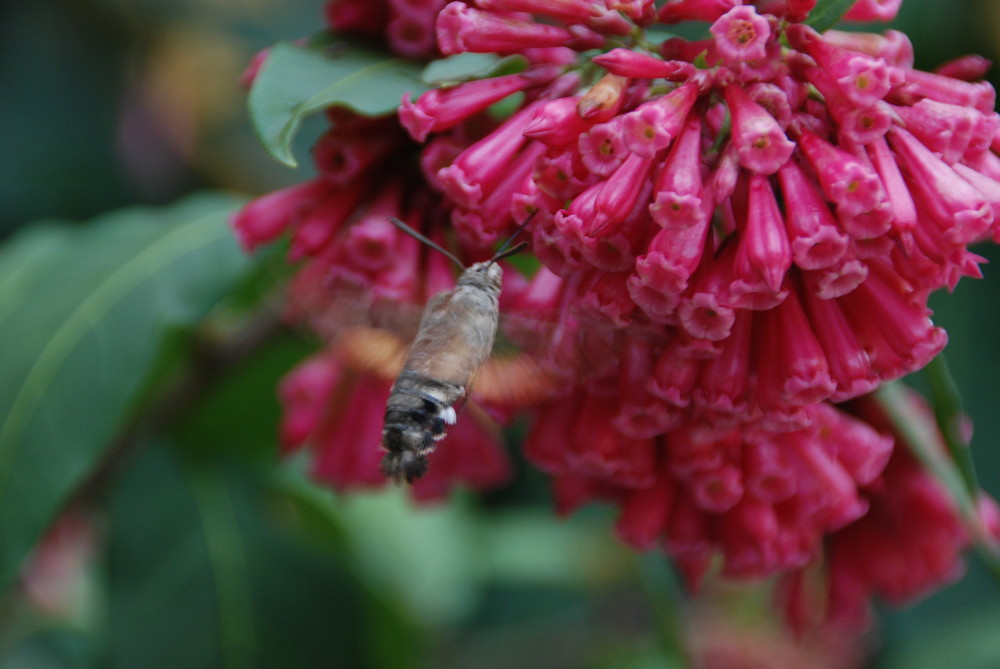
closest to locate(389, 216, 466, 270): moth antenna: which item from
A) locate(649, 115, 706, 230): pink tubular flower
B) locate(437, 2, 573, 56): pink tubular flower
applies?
locate(437, 2, 573, 56): pink tubular flower

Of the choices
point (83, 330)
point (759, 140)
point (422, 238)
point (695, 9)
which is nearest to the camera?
point (759, 140)

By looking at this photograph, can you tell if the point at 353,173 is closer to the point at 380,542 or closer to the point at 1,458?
the point at 1,458

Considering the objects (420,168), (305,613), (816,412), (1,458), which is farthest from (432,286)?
(305,613)

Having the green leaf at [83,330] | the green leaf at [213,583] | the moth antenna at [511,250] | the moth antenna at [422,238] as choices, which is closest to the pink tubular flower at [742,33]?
the moth antenna at [511,250]

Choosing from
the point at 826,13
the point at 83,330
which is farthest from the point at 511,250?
the point at 83,330

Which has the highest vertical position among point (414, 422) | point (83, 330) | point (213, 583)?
point (414, 422)

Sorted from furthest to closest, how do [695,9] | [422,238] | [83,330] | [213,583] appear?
[213,583]
[83,330]
[422,238]
[695,9]

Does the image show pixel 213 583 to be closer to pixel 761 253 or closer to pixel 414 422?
pixel 414 422

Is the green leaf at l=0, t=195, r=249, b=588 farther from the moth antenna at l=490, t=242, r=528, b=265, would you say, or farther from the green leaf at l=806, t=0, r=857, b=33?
the green leaf at l=806, t=0, r=857, b=33

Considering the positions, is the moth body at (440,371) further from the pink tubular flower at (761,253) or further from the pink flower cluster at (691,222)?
the pink tubular flower at (761,253)
